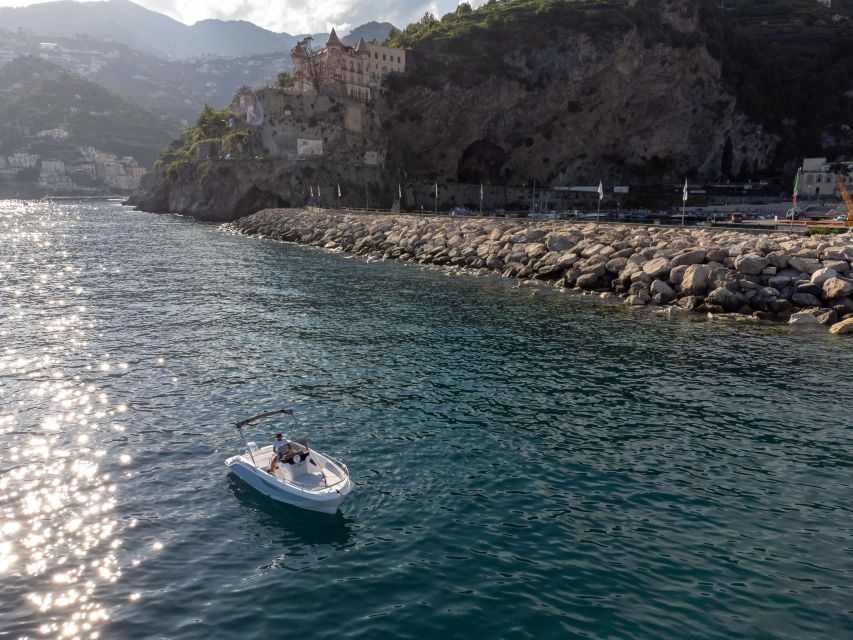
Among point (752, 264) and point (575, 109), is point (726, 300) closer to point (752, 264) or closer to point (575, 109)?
point (752, 264)

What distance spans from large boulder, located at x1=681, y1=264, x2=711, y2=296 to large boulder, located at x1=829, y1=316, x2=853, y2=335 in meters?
8.62

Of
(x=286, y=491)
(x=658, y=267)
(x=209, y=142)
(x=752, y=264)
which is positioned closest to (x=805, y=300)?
(x=752, y=264)

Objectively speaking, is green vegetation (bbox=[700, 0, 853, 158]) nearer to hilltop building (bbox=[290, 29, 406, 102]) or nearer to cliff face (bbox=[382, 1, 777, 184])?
cliff face (bbox=[382, 1, 777, 184])

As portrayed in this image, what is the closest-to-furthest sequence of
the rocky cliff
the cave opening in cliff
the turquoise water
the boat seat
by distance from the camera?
the turquoise water
the boat seat
the rocky cliff
the cave opening in cliff

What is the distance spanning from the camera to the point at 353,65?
12525 cm

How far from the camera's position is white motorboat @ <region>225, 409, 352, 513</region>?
1548 centimetres

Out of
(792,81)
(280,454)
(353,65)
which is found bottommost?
(280,454)

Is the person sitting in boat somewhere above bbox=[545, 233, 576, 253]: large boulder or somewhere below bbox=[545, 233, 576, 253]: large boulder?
below

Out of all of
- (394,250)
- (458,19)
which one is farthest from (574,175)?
(394,250)

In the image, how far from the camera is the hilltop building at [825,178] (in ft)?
379

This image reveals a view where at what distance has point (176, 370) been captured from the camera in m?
27.0

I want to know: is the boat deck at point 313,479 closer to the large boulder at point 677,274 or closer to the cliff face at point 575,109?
the large boulder at point 677,274

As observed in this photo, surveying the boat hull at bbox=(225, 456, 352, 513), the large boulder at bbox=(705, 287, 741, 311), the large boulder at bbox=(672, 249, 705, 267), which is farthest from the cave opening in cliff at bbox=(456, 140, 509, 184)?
the boat hull at bbox=(225, 456, 352, 513)

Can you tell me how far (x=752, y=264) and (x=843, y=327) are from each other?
8.50 m
